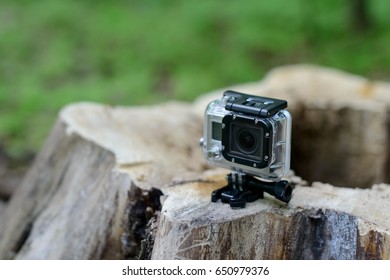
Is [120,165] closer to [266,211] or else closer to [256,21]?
[266,211]

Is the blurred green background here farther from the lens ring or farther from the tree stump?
the lens ring

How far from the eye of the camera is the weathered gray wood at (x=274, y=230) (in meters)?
2.37

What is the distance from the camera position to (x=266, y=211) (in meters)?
2.43

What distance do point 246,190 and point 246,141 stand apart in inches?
6.9

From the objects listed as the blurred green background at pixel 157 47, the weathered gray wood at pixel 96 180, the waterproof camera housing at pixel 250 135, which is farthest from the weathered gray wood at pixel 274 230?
the blurred green background at pixel 157 47

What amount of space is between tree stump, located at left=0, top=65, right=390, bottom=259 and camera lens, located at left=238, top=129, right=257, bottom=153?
20cm

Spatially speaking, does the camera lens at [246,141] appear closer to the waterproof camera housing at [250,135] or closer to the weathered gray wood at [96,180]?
the waterproof camera housing at [250,135]

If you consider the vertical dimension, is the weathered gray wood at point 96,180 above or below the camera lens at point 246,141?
below

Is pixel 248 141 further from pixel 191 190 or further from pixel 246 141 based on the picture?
pixel 191 190

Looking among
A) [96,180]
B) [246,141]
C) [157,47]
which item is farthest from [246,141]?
[157,47]

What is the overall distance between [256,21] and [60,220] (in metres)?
4.15

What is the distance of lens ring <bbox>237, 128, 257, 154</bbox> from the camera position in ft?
7.83

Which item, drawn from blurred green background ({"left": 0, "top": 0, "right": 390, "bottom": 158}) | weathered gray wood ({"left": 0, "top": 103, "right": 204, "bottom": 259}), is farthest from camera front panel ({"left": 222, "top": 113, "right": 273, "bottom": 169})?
blurred green background ({"left": 0, "top": 0, "right": 390, "bottom": 158})
